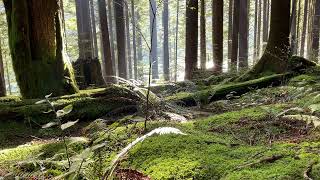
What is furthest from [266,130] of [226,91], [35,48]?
[35,48]

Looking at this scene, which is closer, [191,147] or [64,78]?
[191,147]

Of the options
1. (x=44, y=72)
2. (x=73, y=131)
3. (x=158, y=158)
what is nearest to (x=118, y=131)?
(x=158, y=158)

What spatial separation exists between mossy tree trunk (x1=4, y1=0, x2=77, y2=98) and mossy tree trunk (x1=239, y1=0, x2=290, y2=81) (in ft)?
14.9

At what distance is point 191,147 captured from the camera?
3.06 meters

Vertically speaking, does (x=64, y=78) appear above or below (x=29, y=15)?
below

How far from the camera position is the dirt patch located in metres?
3.49

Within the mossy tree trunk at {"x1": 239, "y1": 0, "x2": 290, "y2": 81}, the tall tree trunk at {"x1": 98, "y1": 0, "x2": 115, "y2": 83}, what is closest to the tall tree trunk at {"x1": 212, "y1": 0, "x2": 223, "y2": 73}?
the mossy tree trunk at {"x1": 239, "y1": 0, "x2": 290, "y2": 81}

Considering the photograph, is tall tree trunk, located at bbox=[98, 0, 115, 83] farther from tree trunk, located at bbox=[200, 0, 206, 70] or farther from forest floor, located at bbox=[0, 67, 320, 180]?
forest floor, located at bbox=[0, 67, 320, 180]

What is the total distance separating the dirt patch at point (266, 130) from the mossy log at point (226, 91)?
2.58 metres

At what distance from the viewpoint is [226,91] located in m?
7.42

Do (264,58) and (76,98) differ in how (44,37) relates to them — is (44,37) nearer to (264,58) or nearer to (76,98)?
(76,98)

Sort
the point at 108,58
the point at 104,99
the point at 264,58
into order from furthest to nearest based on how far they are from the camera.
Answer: the point at 108,58
the point at 264,58
the point at 104,99

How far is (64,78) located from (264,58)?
15.7 feet

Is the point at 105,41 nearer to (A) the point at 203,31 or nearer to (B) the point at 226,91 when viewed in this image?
(A) the point at 203,31
